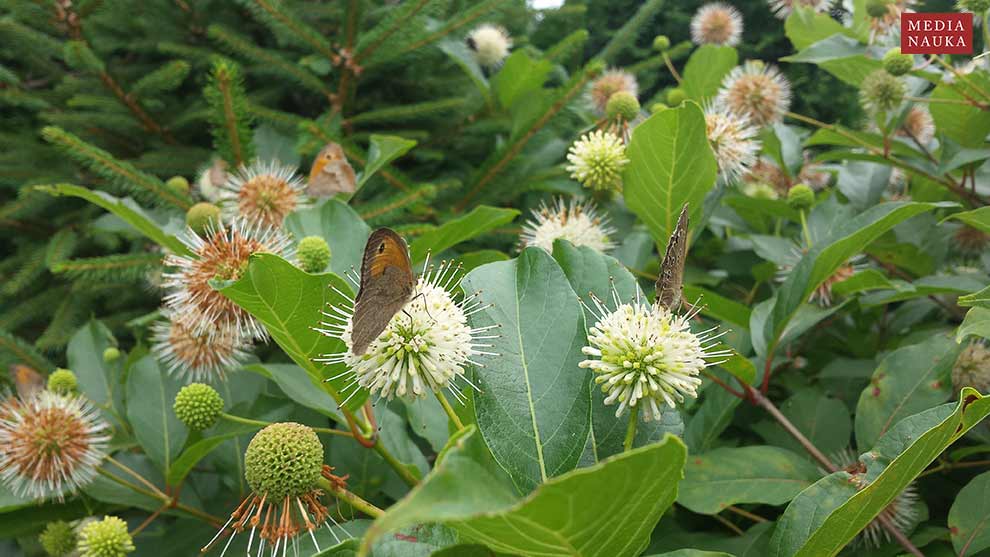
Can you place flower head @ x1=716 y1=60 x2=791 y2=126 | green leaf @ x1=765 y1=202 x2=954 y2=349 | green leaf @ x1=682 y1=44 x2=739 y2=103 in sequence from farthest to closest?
1. green leaf @ x1=682 y1=44 x2=739 y2=103
2. flower head @ x1=716 y1=60 x2=791 y2=126
3. green leaf @ x1=765 y1=202 x2=954 y2=349

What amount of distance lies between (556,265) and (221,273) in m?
0.70

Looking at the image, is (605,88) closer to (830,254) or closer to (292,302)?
(830,254)

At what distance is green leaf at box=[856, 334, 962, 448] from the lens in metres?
1.31

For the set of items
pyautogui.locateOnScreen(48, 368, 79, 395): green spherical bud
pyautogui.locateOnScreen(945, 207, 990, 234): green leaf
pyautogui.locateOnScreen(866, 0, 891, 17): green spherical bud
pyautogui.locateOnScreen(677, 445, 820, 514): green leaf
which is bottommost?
pyautogui.locateOnScreen(677, 445, 820, 514): green leaf

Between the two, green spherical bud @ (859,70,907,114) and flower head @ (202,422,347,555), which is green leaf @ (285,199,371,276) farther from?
green spherical bud @ (859,70,907,114)

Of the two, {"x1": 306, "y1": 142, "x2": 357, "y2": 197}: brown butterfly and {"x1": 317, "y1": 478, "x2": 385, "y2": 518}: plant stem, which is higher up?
{"x1": 306, "y1": 142, "x2": 357, "y2": 197}: brown butterfly

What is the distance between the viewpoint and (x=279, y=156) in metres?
2.33

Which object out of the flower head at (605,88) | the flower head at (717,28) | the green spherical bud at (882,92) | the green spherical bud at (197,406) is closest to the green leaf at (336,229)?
the green spherical bud at (197,406)

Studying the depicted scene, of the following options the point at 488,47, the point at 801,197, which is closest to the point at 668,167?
→ the point at 801,197

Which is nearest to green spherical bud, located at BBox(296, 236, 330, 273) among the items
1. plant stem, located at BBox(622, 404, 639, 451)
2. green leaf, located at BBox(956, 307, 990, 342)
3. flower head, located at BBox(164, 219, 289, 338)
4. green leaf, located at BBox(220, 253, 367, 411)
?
flower head, located at BBox(164, 219, 289, 338)

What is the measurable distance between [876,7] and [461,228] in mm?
1462

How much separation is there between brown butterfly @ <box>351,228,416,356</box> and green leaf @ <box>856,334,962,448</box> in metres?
1.00

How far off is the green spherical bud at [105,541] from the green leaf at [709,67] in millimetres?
2078

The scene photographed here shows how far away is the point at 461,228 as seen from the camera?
1467 mm
